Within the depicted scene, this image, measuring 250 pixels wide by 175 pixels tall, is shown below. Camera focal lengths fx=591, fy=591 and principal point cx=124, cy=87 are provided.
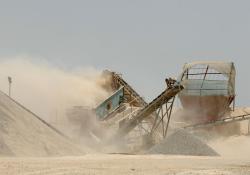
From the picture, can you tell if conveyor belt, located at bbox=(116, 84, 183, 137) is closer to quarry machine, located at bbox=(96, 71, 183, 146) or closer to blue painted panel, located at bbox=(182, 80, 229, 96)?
quarry machine, located at bbox=(96, 71, 183, 146)

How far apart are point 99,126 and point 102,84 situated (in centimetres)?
665

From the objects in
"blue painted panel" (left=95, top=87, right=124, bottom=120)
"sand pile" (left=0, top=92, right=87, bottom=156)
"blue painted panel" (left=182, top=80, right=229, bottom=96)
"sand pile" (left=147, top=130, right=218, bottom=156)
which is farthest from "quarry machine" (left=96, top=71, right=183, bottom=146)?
"sand pile" (left=0, top=92, right=87, bottom=156)

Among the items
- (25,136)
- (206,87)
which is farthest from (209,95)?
(25,136)

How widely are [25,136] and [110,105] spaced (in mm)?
15783

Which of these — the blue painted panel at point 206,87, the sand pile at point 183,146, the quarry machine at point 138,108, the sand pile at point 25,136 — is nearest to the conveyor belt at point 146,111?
the quarry machine at point 138,108

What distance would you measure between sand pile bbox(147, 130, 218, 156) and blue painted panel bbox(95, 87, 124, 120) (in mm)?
10406

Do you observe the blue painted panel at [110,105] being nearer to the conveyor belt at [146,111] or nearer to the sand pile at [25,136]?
the conveyor belt at [146,111]

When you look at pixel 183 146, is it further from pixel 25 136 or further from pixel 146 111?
pixel 25 136

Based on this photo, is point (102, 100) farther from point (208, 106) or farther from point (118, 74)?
point (208, 106)

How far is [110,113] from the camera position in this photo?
37.2 metres

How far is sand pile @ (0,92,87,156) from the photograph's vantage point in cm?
2078

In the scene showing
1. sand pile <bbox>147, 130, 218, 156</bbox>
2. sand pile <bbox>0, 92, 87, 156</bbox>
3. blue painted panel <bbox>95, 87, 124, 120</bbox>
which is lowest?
blue painted panel <bbox>95, 87, 124, 120</bbox>

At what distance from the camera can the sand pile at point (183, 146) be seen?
26.3 meters

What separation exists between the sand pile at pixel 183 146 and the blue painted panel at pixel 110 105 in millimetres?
10406
